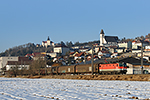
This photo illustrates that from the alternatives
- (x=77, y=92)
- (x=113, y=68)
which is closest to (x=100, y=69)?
(x=113, y=68)

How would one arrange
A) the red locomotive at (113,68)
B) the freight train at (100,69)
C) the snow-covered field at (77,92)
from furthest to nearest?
1. the freight train at (100,69)
2. the red locomotive at (113,68)
3. the snow-covered field at (77,92)

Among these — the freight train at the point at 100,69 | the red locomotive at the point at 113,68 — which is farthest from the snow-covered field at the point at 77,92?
the red locomotive at the point at 113,68

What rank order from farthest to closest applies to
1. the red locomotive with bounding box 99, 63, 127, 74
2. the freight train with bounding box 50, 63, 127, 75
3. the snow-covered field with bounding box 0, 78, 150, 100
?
the freight train with bounding box 50, 63, 127, 75 → the red locomotive with bounding box 99, 63, 127, 74 → the snow-covered field with bounding box 0, 78, 150, 100

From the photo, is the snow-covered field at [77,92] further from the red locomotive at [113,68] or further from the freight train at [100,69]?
the red locomotive at [113,68]

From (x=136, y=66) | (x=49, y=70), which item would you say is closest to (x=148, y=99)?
(x=136, y=66)

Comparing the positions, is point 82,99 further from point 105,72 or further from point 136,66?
point 136,66

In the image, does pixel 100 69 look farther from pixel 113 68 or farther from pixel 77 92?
pixel 77 92

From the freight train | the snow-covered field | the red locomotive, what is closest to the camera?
the snow-covered field

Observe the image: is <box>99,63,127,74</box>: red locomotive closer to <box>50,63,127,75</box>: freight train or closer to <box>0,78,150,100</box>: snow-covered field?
<box>50,63,127,75</box>: freight train

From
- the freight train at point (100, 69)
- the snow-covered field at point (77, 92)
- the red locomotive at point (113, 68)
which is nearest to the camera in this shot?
the snow-covered field at point (77, 92)

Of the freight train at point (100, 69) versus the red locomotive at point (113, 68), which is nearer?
the red locomotive at point (113, 68)

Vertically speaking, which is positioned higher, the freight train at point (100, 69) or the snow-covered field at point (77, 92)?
the freight train at point (100, 69)

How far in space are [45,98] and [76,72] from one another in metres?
39.4

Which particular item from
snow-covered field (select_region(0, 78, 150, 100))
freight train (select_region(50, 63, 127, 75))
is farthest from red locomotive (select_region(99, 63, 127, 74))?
snow-covered field (select_region(0, 78, 150, 100))
